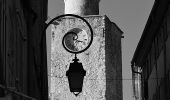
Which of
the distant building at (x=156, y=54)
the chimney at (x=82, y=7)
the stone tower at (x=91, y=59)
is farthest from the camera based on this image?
the stone tower at (x=91, y=59)

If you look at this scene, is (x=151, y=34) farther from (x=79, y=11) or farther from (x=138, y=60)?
(x=79, y=11)

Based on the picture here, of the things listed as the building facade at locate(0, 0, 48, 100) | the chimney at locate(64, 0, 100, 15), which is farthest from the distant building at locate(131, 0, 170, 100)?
the chimney at locate(64, 0, 100, 15)

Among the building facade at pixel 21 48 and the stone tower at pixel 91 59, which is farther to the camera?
the stone tower at pixel 91 59

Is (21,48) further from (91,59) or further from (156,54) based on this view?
(91,59)

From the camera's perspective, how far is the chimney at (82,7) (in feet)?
190

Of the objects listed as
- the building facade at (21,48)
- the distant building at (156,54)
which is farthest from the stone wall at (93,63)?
the building facade at (21,48)

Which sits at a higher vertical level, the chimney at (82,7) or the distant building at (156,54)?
the chimney at (82,7)

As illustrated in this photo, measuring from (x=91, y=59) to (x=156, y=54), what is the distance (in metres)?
33.9

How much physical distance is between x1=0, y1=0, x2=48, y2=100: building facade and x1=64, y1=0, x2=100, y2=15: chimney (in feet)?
123

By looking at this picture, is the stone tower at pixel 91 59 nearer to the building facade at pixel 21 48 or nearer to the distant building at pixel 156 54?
the distant building at pixel 156 54

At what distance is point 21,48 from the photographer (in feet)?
53.9

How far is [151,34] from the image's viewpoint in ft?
86.5

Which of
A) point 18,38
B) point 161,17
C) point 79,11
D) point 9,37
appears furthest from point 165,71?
point 79,11

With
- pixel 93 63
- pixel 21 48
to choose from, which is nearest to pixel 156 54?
pixel 21 48
